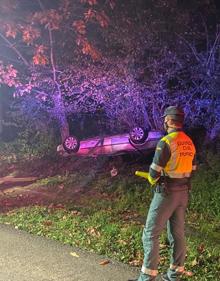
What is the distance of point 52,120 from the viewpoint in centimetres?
1666

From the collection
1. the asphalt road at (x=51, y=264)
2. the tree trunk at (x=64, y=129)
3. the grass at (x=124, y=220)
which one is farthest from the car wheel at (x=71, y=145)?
the asphalt road at (x=51, y=264)

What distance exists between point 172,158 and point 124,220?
3832 mm

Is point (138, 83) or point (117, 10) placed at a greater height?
point (117, 10)

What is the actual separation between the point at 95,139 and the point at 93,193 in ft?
8.39

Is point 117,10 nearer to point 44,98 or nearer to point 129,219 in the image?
point 44,98

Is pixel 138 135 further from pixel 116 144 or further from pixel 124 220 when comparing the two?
pixel 124 220

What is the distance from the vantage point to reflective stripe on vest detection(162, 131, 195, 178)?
499 cm

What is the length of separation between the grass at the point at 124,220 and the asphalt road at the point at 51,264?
0.28 metres

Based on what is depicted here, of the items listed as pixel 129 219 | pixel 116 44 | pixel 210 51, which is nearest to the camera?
pixel 129 219

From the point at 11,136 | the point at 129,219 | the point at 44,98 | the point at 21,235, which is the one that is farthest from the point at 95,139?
the point at 11,136

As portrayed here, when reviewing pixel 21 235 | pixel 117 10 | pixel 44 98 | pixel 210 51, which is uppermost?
pixel 117 10

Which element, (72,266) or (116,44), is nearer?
(72,266)

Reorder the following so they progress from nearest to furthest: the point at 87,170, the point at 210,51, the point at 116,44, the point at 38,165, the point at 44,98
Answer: the point at 210,51, the point at 116,44, the point at 87,170, the point at 44,98, the point at 38,165

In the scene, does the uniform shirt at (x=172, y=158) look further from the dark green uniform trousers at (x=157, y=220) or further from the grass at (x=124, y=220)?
the grass at (x=124, y=220)
